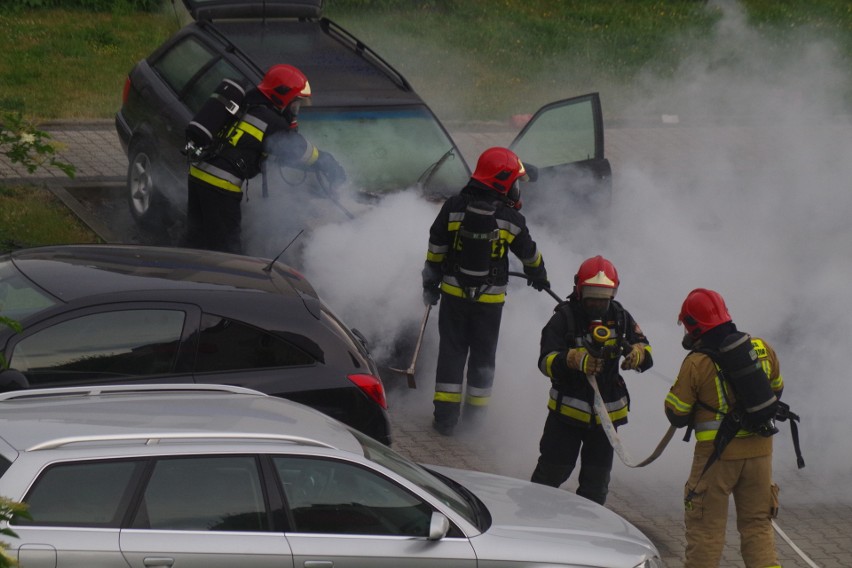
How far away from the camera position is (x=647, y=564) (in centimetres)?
580

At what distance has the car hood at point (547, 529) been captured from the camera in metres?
5.46

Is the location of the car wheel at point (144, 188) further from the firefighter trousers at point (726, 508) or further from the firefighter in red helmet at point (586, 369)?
the firefighter trousers at point (726, 508)

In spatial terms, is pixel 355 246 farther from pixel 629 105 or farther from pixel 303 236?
pixel 629 105

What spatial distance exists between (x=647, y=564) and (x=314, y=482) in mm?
1671

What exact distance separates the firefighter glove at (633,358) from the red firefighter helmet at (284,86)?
3.34 metres

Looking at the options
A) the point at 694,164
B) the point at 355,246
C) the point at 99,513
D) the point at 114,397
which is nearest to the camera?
the point at 99,513

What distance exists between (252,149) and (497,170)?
6.32ft

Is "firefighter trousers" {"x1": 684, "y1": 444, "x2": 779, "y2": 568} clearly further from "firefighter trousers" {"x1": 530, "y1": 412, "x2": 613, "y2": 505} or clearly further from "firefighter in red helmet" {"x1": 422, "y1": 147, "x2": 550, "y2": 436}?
"firefighter in red helmet" {"x1": 422, "y1": 147, "x2": 550, "y2": 436}

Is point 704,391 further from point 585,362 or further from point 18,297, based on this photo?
point 18,297

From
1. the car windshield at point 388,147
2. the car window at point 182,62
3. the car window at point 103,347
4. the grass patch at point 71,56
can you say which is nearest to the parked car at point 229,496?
the car window at point 103,347

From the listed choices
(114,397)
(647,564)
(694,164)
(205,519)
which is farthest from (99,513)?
(694,164)

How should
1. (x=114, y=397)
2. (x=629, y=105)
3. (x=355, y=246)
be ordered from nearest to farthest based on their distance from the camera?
(x=114, y=397), (x=355, y=246), (x=629, y=105)

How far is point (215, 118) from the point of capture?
8906mm

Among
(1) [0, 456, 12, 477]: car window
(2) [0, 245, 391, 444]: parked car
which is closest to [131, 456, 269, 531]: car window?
(1) [0, 456, 12, 477]: car window
